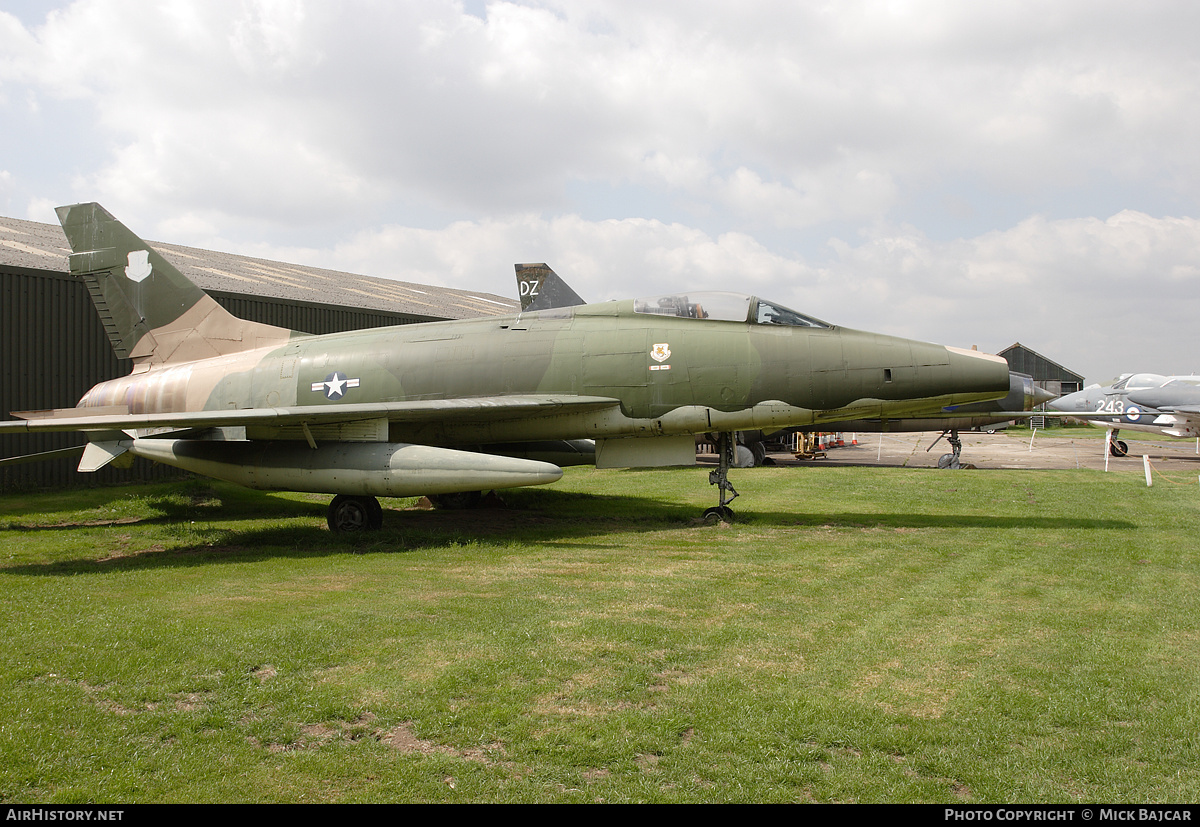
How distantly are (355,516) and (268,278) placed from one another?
14.8 metres

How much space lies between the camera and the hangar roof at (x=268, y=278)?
17.3 meters

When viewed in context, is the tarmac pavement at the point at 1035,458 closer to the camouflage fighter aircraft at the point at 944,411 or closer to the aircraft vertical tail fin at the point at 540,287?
the camouflage fighter aircraft at the point at 944,411

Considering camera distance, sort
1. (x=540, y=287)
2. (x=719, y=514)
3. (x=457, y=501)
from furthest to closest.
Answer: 1. (x=540, y=287)
2. (x=457, y=501)
3. (x=719, y=514)

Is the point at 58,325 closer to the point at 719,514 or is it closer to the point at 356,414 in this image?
the point at 356,414

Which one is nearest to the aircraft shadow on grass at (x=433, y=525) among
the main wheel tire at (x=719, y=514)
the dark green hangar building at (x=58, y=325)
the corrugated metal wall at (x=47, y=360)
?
the main wheel tire at (x=719, y=514)

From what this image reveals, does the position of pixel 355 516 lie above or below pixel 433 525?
above

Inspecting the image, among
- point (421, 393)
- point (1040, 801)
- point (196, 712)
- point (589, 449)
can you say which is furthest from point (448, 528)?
point (1040, 801)

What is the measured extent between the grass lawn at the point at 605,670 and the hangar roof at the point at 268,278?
1024 centimetres

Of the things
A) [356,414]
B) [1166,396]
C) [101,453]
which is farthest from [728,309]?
[1166,396]

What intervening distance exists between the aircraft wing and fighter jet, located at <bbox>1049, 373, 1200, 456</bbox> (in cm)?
2686

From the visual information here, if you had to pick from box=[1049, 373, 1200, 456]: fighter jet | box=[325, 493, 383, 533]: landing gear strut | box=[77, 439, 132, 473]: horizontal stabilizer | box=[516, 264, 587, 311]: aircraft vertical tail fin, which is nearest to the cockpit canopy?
box=[325, 493, 383, 533]: landing gear strut

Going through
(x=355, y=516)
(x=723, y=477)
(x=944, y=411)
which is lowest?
(x=355, y=516)

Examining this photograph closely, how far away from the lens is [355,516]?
1089 centimetres

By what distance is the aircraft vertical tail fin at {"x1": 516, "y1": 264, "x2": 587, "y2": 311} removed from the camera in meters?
21.4
